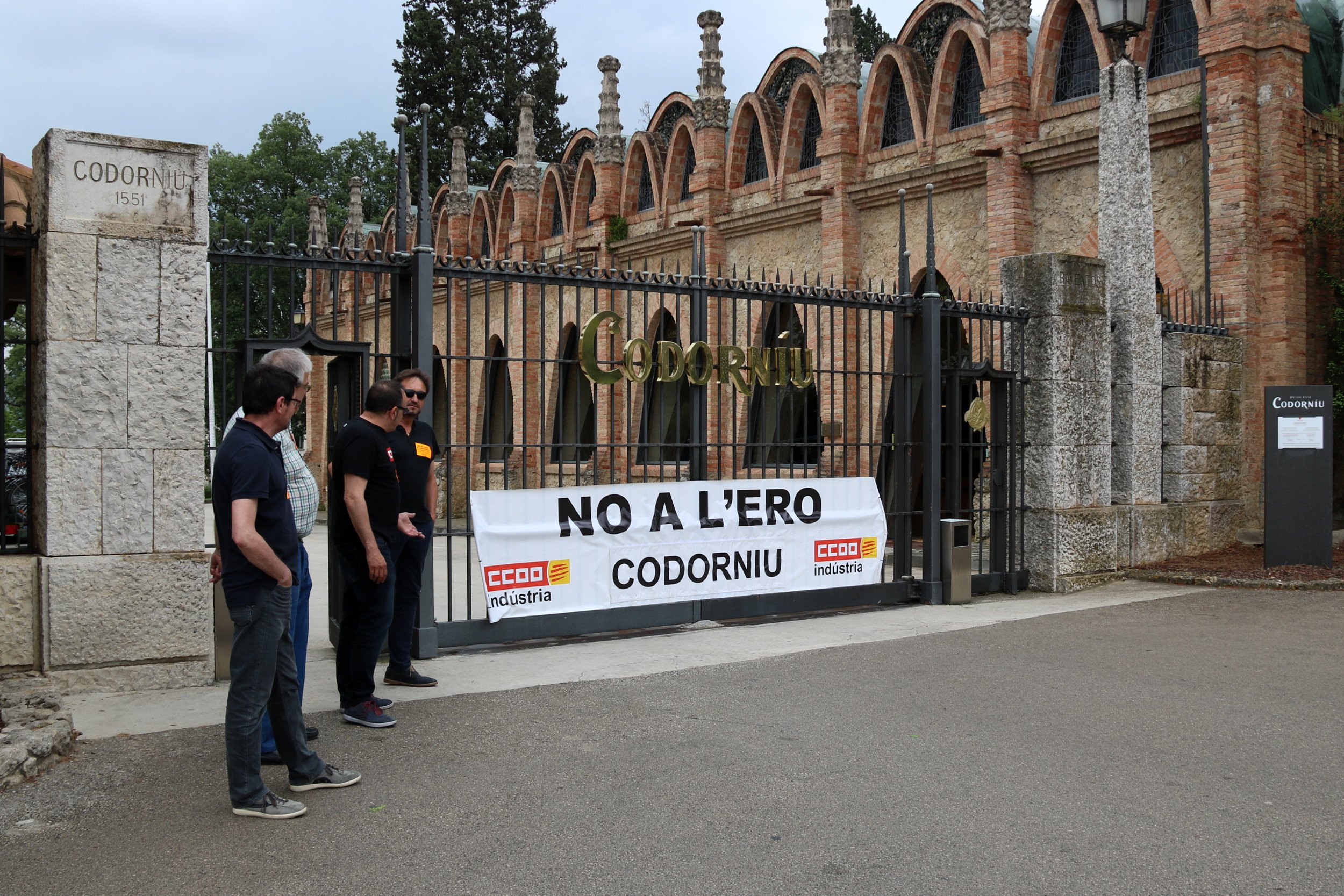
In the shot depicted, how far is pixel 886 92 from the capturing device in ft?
64.2

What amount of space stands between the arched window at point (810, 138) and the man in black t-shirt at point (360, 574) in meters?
16.4

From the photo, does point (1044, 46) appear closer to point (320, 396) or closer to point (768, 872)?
point (768, 872)

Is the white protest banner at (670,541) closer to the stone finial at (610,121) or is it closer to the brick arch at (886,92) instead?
the brick arch at (886,92)

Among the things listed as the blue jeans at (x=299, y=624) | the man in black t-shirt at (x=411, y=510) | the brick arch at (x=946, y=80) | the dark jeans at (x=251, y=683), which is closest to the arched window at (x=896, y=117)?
the brick arch at (x=946, y=80)

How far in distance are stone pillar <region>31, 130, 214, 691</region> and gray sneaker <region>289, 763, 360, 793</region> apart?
228 cm

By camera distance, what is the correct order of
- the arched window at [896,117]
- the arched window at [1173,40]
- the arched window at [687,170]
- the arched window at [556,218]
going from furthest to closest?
the arched window at [556,218] < the arched window at [687,170] < the arched window at [896,117] < the arched window at [1173,40]

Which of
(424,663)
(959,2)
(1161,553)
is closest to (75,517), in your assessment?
(424,663)

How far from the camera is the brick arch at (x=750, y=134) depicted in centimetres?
2144

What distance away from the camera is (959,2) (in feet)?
58.6

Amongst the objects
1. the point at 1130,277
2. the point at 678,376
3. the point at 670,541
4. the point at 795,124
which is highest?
the point at 795,124

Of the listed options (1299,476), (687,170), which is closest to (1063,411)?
(1299,476)

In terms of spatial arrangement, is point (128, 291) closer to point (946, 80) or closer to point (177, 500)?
point (177, 500)

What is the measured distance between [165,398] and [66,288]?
0.77m

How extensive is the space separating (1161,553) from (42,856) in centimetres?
1062
